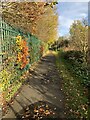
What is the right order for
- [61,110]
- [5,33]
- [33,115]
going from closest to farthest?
1. [33,115]
2. [61,110]
3. [5,33]

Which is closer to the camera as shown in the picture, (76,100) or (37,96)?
(76,100)

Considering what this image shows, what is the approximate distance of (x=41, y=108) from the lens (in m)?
6.99

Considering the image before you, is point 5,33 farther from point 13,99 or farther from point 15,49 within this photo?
point 13,99

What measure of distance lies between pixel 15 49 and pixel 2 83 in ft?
8.38

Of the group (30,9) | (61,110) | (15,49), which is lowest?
(61,110)

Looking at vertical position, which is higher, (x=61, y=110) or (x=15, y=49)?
(x=15, y=49)

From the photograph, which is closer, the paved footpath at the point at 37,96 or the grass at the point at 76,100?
the grass at the point at 76,100

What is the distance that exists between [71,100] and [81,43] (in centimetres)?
1144

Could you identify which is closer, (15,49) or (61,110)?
(61,110)

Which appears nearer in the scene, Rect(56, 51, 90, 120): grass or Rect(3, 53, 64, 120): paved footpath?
Rect(56, 51, 90, 120): grass

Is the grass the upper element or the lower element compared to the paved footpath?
lower

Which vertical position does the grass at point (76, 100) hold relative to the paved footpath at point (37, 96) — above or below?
below

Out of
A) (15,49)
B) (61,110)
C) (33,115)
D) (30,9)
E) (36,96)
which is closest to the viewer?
(33,115)

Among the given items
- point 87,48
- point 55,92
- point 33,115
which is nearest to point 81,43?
point 87,48
